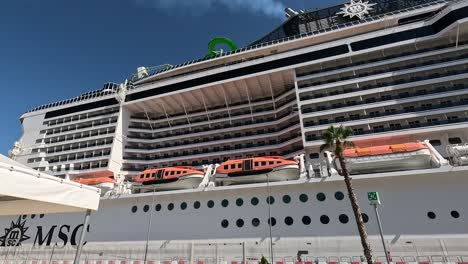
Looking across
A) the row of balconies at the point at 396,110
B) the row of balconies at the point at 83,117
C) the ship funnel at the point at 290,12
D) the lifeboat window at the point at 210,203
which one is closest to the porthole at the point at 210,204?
the lifeboat window at the point at 210,203

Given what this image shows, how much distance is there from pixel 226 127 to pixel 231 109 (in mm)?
2852

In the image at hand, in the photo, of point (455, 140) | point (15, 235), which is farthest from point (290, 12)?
point (15, 235)

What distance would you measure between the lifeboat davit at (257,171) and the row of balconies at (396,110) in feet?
35.4

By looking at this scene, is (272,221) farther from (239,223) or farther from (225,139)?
(225,139)

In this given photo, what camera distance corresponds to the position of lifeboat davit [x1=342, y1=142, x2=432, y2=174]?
17219mm

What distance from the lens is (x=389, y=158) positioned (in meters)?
17.8

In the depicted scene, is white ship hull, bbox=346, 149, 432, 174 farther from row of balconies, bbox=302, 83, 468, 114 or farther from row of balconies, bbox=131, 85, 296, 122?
row of balconies, bbox=131, 85, 296, 122

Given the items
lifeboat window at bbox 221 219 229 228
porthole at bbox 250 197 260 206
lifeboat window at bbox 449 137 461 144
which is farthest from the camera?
lifeboat window at bbox 449 137 461 144

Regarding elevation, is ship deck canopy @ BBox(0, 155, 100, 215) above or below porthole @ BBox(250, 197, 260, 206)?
below

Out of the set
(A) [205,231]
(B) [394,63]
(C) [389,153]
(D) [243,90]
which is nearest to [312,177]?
(C) [389,153]

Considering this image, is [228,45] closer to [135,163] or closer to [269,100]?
[269,100]

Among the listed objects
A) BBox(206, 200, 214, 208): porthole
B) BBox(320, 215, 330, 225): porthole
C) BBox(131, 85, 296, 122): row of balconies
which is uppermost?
BBox(131, 85, 296, 122): row of balconies

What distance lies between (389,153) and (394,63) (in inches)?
633

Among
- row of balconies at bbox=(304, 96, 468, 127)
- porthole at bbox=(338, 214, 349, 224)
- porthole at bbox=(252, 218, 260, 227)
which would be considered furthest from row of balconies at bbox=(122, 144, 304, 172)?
porthole at bbox=(252, 218, 260, 227)
